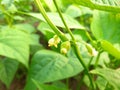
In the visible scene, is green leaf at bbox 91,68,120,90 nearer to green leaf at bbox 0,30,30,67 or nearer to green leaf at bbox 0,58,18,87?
green leaf at bbox 0,30,30,67

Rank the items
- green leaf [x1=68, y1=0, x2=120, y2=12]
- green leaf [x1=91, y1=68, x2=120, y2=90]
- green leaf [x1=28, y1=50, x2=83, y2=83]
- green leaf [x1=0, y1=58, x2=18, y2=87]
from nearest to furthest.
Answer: green leaf [x1=68, y1=0, x2=120, y2=12] → green leaf [x1=91, y1=68, x2=120, y2=90] → green leaf [x1=28, y1=50, x2=83, y2=83] → green leaf [x1=0, y1=58, x2=18, y2=87]

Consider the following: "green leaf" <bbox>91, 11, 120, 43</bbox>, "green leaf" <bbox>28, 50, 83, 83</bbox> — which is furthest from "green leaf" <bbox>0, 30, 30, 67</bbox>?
"green leaf" <bbox>91, 11, 120, 43</bbox>

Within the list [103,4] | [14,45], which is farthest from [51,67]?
[103,4]

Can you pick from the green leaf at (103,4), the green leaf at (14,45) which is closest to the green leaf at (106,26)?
the green leaf at (14,45)

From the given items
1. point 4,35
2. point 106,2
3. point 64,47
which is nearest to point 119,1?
point 106,2

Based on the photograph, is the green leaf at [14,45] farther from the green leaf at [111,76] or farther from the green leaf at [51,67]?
the green leaf at [111,76]
